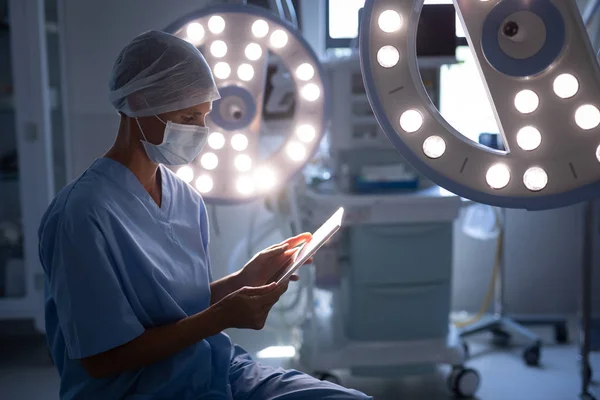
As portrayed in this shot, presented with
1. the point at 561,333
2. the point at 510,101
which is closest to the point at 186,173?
the point at 510,101

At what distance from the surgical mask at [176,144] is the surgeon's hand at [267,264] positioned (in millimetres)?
279

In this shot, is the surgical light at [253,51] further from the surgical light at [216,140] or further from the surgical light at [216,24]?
the surgical light at [216,140]

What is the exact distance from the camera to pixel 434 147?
93 centimetres

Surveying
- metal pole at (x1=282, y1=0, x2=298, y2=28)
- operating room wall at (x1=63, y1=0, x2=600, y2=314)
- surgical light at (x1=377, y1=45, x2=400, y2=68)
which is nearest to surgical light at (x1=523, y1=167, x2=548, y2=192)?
surgical light at (x1=377, y1=45, x2=400, y2=68)

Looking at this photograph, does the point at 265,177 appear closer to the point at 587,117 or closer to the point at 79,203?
the point at 79,203

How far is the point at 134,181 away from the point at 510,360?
1.97m

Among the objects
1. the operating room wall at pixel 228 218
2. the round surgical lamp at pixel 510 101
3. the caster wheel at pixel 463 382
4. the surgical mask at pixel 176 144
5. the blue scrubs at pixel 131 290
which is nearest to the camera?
the round surgical lamp at pixel 510 101

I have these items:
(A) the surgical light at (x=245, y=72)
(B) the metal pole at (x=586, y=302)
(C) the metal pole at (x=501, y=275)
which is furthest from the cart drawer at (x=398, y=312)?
(A) the surgical light at (x=245, y=72)

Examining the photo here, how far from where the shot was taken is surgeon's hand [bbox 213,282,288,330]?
1.09m

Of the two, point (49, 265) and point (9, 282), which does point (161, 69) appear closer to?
point (49, 265)

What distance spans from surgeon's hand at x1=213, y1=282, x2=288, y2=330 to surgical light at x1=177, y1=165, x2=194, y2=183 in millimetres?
381

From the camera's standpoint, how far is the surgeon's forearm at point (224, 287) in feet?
4.54

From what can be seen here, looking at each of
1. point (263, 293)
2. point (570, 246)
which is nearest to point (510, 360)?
point (570, 246)

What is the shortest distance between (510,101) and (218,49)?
2.30 feet
